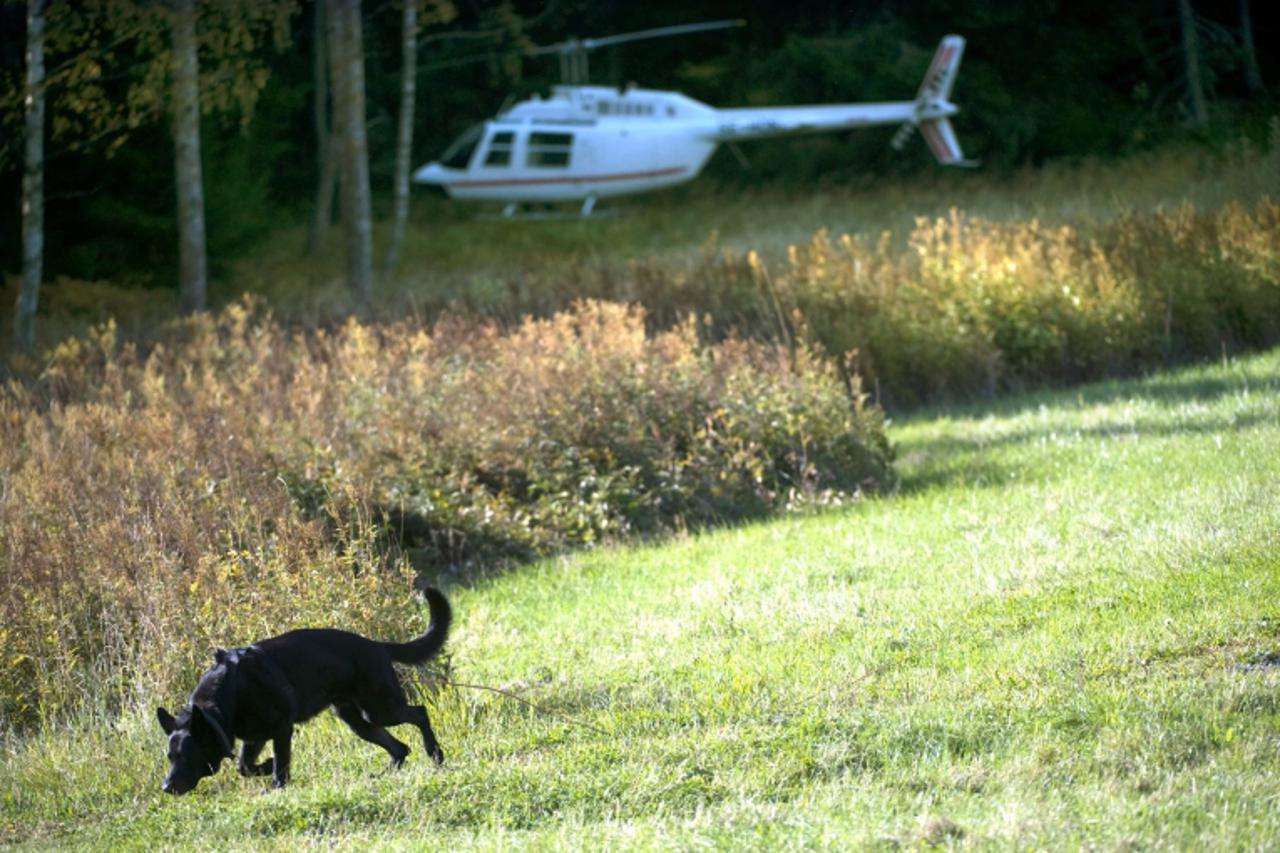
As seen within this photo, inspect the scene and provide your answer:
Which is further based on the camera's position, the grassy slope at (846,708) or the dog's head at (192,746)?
the dog's head at (192,746)

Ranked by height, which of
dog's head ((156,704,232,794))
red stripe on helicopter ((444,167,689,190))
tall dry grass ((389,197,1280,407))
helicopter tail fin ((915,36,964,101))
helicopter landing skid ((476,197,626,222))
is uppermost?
helicopter tail fin ((915,36,964,101))

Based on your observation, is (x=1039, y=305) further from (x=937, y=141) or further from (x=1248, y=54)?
(x=1248, y=54)

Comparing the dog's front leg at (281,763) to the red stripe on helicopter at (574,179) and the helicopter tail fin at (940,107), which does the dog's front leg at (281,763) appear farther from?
the helicopter tail fin at (940,107)

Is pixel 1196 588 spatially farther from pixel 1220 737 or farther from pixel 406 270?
pixel 406 270

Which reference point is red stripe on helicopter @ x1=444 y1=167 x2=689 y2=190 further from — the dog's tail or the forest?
the dog's tail

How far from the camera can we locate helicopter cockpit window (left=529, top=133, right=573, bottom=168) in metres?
30.9

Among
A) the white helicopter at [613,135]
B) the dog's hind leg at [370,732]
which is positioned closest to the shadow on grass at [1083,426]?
the dog's hind leg at [370,732]

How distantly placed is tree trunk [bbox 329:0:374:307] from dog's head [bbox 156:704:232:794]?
51.1 feet

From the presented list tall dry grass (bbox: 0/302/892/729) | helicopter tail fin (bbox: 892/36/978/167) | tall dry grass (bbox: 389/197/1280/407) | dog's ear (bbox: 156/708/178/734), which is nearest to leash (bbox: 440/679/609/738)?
tall dry grass (bbox: 0/302/892/729)

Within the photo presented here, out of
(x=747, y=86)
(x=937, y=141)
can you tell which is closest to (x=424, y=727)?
(x=937, y=141)

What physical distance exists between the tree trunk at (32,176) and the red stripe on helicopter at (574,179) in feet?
46.3

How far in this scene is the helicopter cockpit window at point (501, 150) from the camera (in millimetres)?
30703

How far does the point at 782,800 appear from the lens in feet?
16.9

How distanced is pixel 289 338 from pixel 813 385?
6.46 metres
